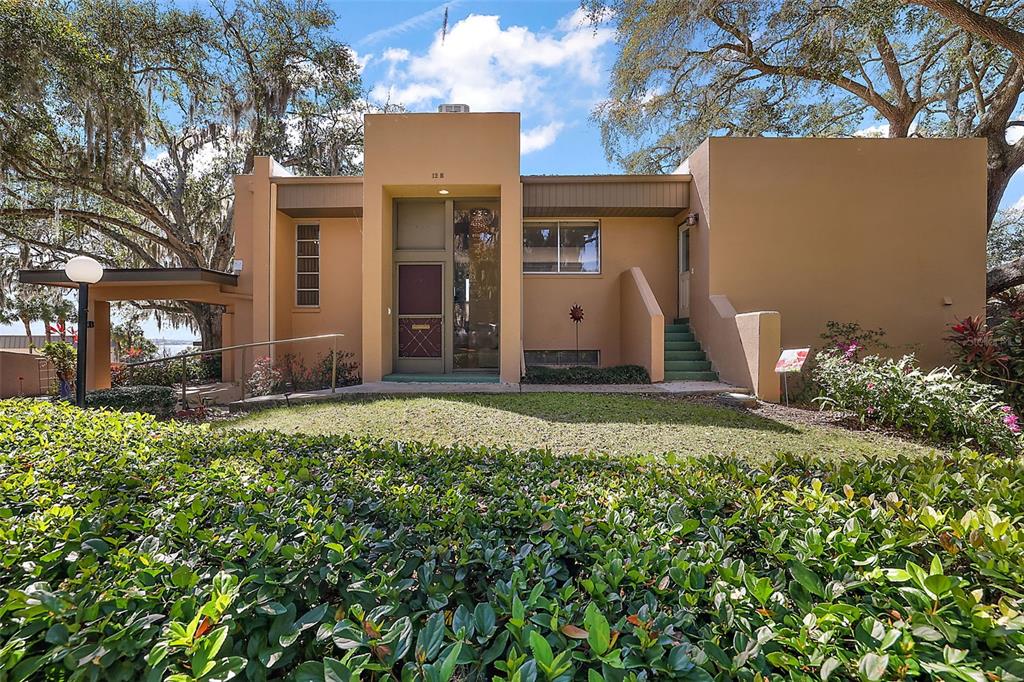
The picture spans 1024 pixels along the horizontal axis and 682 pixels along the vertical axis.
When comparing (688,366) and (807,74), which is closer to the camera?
(688,366)

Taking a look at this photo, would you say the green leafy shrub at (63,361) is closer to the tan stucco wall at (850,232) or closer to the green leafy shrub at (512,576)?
the green leafy shrub at (512,576)

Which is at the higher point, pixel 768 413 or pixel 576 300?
pixel 576 300

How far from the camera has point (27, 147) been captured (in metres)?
11.6

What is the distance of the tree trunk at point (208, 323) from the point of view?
A: 45.7 feet

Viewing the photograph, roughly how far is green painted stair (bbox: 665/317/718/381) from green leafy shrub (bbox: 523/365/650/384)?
1.85ft

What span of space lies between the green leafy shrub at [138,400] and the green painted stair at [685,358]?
8.36m

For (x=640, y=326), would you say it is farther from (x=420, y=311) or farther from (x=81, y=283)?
(x=81, y=283)

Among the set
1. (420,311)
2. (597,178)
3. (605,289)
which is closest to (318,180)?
(420,311)

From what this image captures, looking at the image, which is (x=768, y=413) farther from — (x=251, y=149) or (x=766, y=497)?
(x=251, y=149)

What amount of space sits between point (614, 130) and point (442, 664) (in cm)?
1489

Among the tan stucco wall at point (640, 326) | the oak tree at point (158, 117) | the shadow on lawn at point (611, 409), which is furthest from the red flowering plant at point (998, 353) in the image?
the oak tree at point (158, 117)

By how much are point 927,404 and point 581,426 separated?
3.88m

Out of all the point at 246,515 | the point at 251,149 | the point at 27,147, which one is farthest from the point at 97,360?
the point at 246,515

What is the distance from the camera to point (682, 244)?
1066 centimetres
